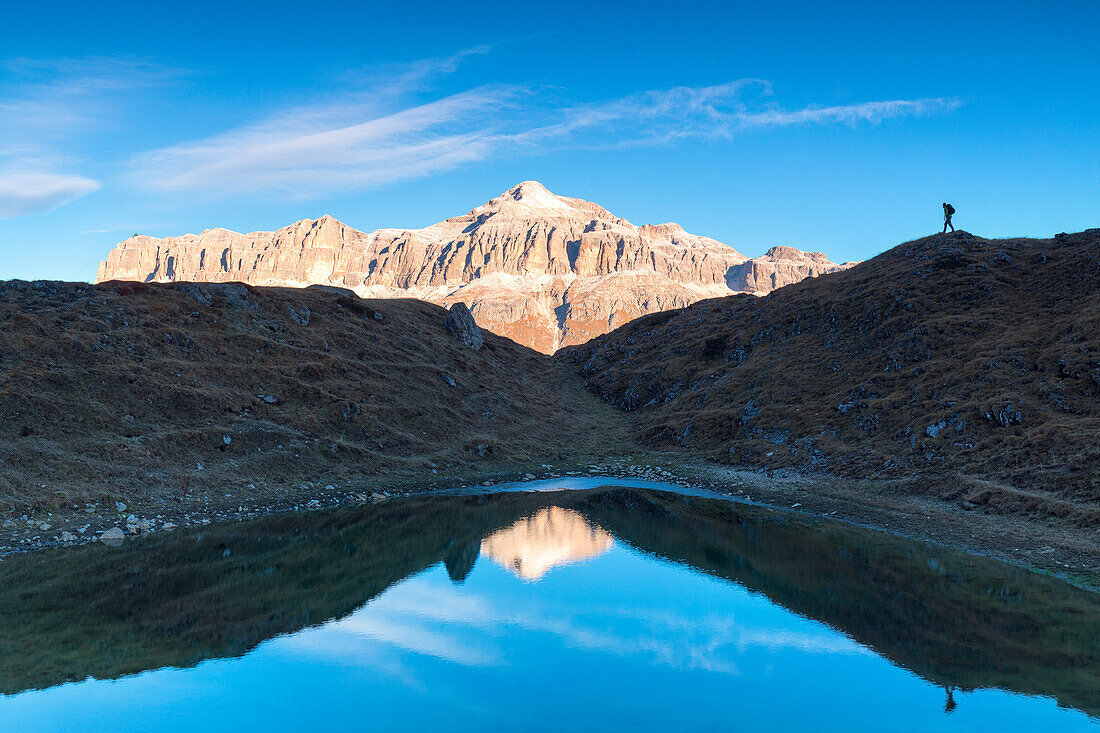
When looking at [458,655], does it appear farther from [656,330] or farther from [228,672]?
[656,330]

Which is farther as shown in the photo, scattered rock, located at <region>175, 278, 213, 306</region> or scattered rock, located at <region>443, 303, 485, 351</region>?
scattered rock, located at <region>443, 303, 485, 351</region>

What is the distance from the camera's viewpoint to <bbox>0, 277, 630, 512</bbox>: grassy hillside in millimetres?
46438

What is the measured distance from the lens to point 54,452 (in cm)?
4419

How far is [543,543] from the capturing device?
44438mm

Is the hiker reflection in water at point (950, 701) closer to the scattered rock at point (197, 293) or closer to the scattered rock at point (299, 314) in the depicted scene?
the scattered rock at point (299, 314)

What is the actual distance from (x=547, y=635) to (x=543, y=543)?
15.2m

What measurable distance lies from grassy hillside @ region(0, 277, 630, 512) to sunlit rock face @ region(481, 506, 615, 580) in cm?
1674

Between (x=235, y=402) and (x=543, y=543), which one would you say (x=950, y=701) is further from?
(x=235, y=402)

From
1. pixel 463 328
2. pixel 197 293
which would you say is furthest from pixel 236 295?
pixel 463 328

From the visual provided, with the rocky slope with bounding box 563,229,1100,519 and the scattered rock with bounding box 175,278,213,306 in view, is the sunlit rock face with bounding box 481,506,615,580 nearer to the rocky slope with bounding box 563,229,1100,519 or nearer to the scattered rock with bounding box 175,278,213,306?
the rocky slope with bounding box 563,229,1100,519

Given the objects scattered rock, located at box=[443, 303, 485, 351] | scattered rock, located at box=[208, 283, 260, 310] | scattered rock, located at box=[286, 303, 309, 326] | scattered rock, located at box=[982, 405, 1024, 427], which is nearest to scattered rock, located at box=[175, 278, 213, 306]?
scattered rock, located at box=[208, 283, 260, 310]

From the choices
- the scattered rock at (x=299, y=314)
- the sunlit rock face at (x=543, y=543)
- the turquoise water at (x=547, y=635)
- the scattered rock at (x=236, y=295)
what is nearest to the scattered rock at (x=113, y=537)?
the turquoise water at (x=547, y=635)

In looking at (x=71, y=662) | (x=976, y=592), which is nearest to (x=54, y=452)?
(x=71, y=662)

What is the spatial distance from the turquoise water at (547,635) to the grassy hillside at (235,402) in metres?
9.65
